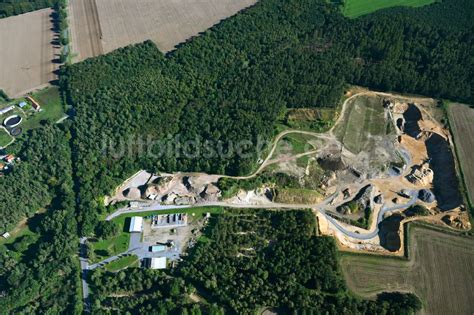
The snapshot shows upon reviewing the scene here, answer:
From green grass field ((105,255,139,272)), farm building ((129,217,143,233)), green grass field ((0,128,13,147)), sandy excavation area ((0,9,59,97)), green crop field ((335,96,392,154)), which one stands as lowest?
green grass field ((105,255,139,272))

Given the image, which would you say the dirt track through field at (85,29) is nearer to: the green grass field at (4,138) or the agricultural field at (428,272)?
the green grass field at (4,138)

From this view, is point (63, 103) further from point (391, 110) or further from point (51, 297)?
point (391, 110)

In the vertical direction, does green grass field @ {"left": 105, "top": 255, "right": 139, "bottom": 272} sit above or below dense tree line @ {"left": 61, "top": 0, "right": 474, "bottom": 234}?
below

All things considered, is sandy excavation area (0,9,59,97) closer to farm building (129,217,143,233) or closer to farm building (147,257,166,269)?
farm building (129,217,143,233)

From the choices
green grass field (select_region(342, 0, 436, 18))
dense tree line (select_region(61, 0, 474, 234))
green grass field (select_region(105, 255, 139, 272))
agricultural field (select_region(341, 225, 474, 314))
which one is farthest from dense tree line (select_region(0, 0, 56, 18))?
agricultural field (select_region(341, 225, 474, 314))

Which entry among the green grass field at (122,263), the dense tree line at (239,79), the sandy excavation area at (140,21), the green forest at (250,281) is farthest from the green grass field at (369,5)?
the green grass field at (122,263)

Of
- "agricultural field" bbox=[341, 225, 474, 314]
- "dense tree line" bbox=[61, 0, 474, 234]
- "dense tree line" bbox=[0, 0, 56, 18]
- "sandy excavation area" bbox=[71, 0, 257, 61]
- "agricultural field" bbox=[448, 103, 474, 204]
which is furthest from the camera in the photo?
"dense tree line" bbox=[0, 0, 56, 18]

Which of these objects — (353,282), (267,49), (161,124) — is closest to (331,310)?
(353,282)
